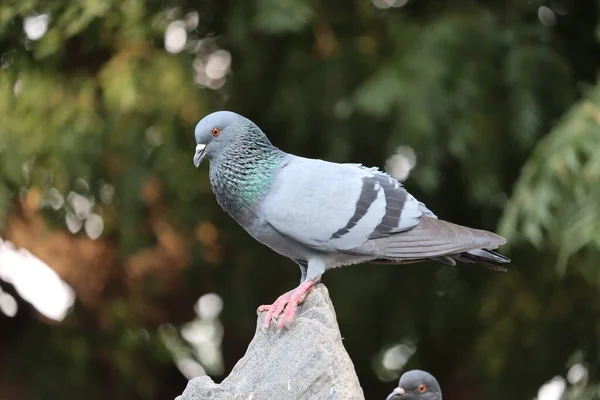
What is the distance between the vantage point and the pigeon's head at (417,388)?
4500mm

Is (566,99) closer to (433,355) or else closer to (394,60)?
(394,60)

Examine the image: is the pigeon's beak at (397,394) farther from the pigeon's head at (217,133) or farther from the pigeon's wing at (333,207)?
the pigeon's head at (217,133)

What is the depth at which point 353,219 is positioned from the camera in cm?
335

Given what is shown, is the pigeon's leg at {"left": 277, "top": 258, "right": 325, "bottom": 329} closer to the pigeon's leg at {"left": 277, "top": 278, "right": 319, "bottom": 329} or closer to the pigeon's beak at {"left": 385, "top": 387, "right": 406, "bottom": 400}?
the pigeon's leg at {"left": 277, "top": 278, "right": 319, "bottom": 329}

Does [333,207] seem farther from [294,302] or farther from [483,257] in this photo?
[483,257]

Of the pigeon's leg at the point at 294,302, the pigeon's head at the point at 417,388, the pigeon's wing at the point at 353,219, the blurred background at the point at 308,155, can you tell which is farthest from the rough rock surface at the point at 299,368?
the blurred background at the point at 308,155

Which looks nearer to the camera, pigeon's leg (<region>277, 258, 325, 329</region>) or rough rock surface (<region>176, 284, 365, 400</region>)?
rough rock surface (<region>176, 284, 365, 400</region>)

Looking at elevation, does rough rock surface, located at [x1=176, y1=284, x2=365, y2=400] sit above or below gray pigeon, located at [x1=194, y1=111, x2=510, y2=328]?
below

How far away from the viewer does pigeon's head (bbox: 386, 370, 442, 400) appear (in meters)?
4.50

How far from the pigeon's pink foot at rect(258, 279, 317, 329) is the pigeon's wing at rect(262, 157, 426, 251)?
16 centimetres

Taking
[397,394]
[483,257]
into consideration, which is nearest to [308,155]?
[397,394]

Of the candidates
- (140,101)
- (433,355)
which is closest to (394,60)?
(140,101)

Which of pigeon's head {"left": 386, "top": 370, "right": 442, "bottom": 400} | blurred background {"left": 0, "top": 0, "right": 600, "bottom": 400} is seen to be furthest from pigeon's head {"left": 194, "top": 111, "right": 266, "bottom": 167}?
blurred background {"left": 0, "top": 0, "right": 600, "bottom": 400}

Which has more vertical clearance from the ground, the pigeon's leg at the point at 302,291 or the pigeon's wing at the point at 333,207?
the pigeon's wing at the point at 333,207
